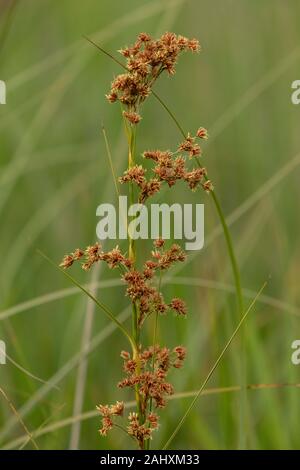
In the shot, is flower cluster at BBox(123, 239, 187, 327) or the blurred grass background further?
the blurred grass background

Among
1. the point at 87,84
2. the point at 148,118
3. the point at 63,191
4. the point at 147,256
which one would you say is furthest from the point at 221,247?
the point at 87,84

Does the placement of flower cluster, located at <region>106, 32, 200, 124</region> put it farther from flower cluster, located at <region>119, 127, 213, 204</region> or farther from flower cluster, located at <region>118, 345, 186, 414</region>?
flower cluster, located at <region>118, 345, 186, 414</region>

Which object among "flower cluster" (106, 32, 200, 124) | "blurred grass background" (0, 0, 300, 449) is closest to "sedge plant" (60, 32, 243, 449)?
"flower cluster" (106, 32, 200, 124)

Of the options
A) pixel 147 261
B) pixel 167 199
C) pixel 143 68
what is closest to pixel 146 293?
pixel 147 261

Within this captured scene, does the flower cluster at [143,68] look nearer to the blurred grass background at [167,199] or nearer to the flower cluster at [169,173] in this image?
the flower cluster at [169,173]

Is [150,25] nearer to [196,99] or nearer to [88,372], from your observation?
[196,99]

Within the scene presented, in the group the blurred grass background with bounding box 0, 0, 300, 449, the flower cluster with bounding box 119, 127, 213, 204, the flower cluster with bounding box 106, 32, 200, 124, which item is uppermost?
the blurred grass background with bounding box 0, 0, 300, 449

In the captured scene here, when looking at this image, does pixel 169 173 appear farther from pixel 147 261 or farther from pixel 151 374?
pixel 151 374
